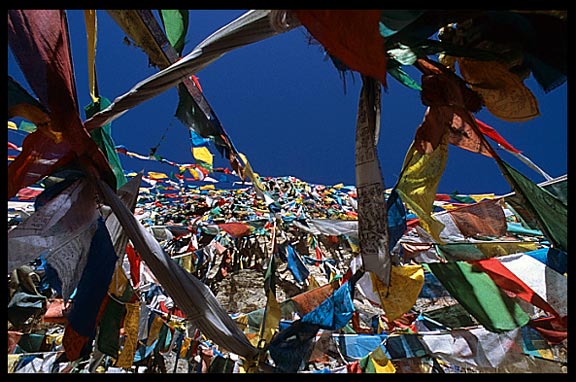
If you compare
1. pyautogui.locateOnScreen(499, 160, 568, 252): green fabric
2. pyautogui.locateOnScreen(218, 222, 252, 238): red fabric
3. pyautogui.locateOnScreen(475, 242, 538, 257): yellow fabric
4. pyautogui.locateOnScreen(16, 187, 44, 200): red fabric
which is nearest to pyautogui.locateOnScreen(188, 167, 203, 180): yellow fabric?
pyautogui.locateOnScreen(218, 222, 252, 238): red fabric

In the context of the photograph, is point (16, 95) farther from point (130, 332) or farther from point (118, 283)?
point (130, 332)

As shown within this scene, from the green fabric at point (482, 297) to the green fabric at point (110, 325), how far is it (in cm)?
150

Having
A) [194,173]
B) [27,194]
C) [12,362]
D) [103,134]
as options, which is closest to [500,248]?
[103,134]

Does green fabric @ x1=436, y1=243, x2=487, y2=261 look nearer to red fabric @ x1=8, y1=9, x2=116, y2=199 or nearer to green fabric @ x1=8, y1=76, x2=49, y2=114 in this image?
red fabric @ x1=8, y1=9, x2=116, y2=199

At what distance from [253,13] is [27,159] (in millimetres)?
957

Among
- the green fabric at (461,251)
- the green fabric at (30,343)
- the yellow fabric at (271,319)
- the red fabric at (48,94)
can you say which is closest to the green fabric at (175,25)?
the red fabric at (48,94)

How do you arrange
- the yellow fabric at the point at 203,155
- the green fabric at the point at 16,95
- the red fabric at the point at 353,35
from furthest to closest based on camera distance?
the yellow fabric at the point at 203,155
the green fabric at the point at 16,95
the red fabric at the point at 353,35

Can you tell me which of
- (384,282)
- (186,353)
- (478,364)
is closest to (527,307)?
(478,364)

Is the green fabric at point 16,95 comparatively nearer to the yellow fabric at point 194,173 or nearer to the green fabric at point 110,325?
the green fabric at point 110,325

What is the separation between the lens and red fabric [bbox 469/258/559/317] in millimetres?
1414

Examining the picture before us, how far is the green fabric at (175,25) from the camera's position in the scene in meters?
1.47

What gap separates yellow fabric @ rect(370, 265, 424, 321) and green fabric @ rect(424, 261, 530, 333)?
3.4 inches

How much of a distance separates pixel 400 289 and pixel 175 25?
1514 millimetres
